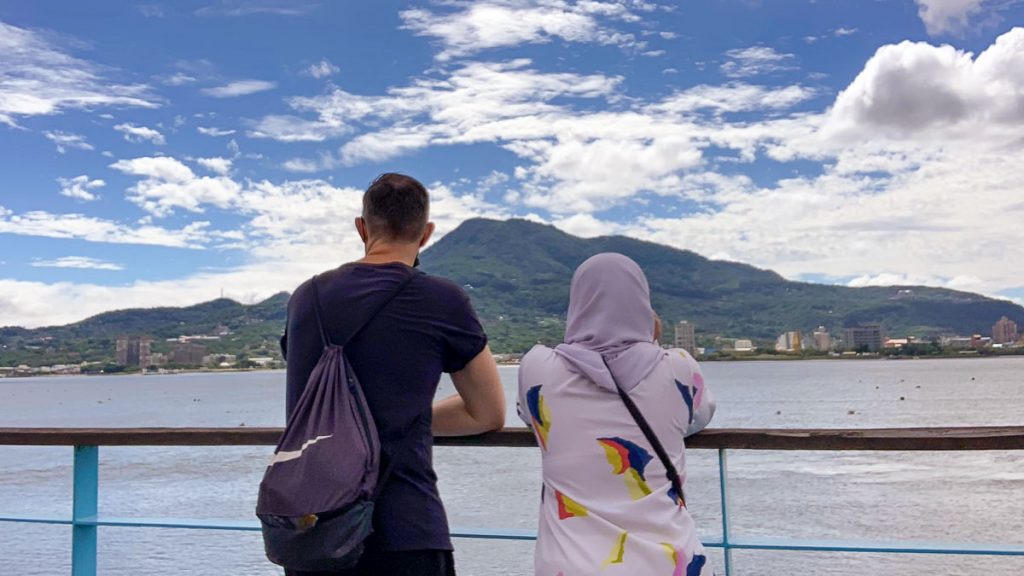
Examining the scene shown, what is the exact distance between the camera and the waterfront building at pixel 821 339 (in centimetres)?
12150

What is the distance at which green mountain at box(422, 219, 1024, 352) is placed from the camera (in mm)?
118250

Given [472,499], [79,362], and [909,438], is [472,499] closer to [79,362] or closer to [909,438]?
[909,438]

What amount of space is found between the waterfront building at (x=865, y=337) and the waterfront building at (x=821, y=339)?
3464mm

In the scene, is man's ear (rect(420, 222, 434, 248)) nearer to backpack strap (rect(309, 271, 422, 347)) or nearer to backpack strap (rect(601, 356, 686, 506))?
backpack strap (rect(309, 271, 422, 347))

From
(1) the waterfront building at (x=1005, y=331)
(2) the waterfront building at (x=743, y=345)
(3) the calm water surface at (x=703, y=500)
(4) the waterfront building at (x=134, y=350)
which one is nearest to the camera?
(3) the calm water surface at (x=703, y=500)

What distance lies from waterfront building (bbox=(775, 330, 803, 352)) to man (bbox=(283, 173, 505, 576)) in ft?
415

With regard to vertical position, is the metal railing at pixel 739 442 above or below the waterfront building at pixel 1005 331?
below

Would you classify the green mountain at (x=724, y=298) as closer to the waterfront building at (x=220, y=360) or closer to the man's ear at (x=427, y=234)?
the waterfront building at (x=220, y=360)

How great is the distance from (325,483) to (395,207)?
59cm

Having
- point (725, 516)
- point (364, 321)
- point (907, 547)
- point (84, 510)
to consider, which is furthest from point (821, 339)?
point (364, 321)

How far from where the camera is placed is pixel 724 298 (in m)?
136

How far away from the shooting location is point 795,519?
79.9ft

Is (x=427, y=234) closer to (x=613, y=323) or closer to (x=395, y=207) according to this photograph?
(x=395, y=207)

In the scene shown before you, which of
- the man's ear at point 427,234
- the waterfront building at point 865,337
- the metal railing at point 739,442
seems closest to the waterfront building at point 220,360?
the waterfront building at point 865,337
